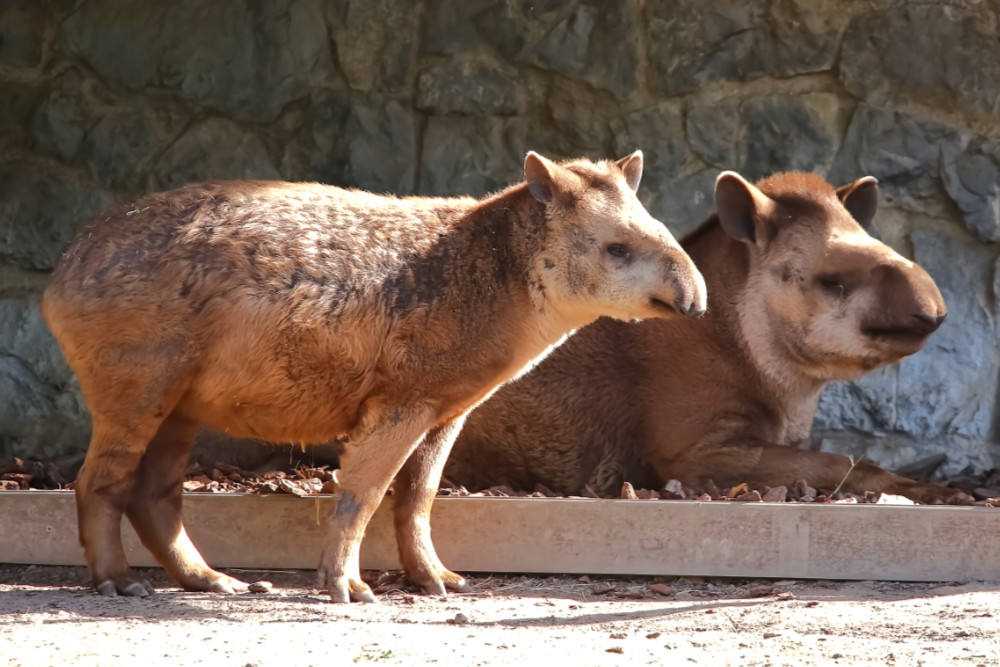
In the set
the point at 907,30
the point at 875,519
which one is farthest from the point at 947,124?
the point at 875,519

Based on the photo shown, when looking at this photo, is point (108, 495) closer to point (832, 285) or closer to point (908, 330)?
point (832, 285)

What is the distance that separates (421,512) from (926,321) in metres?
2.62

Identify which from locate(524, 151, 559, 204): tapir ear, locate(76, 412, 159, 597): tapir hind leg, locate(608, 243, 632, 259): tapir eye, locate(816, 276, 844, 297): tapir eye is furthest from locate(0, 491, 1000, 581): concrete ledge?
locate(816, 276, 844, 297): tapir eye

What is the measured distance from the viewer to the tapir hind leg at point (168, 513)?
17.4ft

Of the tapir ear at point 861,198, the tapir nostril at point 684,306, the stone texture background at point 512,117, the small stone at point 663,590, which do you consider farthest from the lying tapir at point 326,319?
the stone texture background at point 512,117

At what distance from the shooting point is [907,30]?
25.1 ft

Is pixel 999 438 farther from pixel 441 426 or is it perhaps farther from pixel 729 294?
pixel 441 426

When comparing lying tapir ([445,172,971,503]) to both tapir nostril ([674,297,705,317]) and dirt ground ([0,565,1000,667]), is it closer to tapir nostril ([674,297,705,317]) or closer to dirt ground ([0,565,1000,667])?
dirt ground ([0,565,1000,667])

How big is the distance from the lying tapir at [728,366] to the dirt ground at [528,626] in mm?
1315

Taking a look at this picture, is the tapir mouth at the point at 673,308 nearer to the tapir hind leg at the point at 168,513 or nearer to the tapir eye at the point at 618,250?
the tapir eye at the point at 618,250

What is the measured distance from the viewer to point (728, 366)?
6.92 m

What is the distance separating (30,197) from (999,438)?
563cm

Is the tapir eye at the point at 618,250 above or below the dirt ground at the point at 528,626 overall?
above

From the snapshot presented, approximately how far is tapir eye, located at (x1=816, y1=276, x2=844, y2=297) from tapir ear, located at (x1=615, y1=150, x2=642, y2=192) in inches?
60.2
